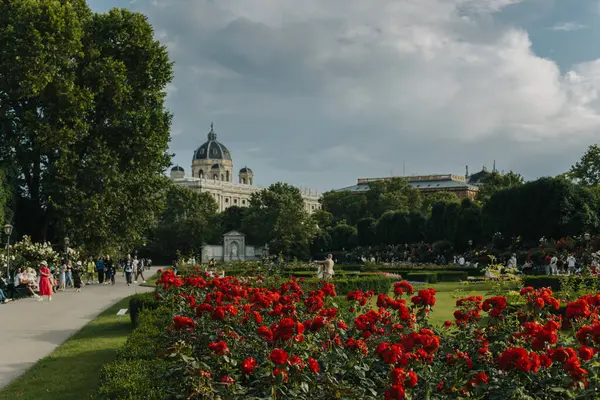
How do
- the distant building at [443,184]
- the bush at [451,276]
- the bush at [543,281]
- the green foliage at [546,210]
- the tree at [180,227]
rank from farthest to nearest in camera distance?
the distant building at [443,184]
the tree at [180,227]
the green foliage at [546,210]
the bush at [451,276]
the bush at [543,281]

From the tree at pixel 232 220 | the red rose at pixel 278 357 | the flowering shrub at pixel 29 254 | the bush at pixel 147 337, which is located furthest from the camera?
the tree at pixel 232 220

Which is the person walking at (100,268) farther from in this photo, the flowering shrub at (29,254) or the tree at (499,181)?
the tree at (499,181)

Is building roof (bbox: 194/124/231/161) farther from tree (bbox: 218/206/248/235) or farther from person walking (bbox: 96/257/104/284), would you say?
person walking (bbox: 96/257/104/284)

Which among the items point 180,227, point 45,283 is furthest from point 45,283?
point 180,227

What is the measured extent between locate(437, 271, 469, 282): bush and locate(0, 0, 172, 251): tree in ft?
40.0

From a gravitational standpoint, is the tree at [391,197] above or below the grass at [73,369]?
above

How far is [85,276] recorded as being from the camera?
113ft

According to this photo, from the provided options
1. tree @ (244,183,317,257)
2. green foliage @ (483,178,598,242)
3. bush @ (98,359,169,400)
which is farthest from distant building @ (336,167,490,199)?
bush @ (98,359,169,400)

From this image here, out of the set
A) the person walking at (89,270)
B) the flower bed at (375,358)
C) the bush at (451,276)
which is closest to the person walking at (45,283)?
the person walking at (89,270)

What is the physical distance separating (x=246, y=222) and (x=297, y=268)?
1317 inches

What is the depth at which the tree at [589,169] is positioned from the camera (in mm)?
51469

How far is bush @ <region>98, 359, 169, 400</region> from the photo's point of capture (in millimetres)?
5641

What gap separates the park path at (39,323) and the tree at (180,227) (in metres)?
40.4

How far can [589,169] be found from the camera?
52.3 m
